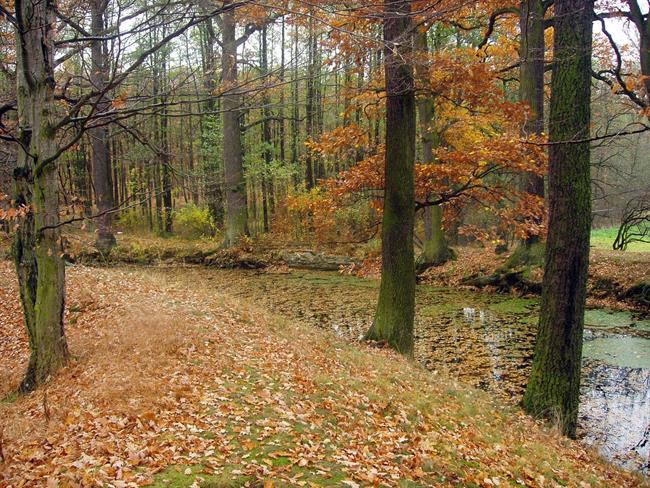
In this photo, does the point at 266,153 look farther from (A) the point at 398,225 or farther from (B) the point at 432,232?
(A) the point at 398,225

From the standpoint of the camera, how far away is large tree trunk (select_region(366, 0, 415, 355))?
8.66 metres

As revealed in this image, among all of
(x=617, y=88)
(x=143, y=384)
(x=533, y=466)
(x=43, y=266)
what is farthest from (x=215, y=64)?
(x=617, y=88)

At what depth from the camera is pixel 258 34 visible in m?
27.4

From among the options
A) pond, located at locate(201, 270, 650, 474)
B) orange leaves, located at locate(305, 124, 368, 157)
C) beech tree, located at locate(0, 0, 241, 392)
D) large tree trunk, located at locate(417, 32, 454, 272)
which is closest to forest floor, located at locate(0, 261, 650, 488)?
beech tree, located at locate(0, 0, 241, 392)

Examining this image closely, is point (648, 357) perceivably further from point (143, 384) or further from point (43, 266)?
point (43, 266)

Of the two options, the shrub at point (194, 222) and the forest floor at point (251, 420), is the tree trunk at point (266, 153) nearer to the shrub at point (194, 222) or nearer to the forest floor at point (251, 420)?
the shrub at point (194, 222)

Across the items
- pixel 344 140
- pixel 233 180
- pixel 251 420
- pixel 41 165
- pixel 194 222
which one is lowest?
pixel 251 420

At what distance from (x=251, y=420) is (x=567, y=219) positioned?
4.87m

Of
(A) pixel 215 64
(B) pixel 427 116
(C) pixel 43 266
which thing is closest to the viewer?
(C) pixel 43 266

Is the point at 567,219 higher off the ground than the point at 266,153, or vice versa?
the point at 266,153

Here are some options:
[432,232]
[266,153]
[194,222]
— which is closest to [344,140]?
[432,232]

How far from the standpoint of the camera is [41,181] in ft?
18.8

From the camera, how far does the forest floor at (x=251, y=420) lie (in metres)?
4.14

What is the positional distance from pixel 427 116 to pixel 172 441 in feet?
54.1
